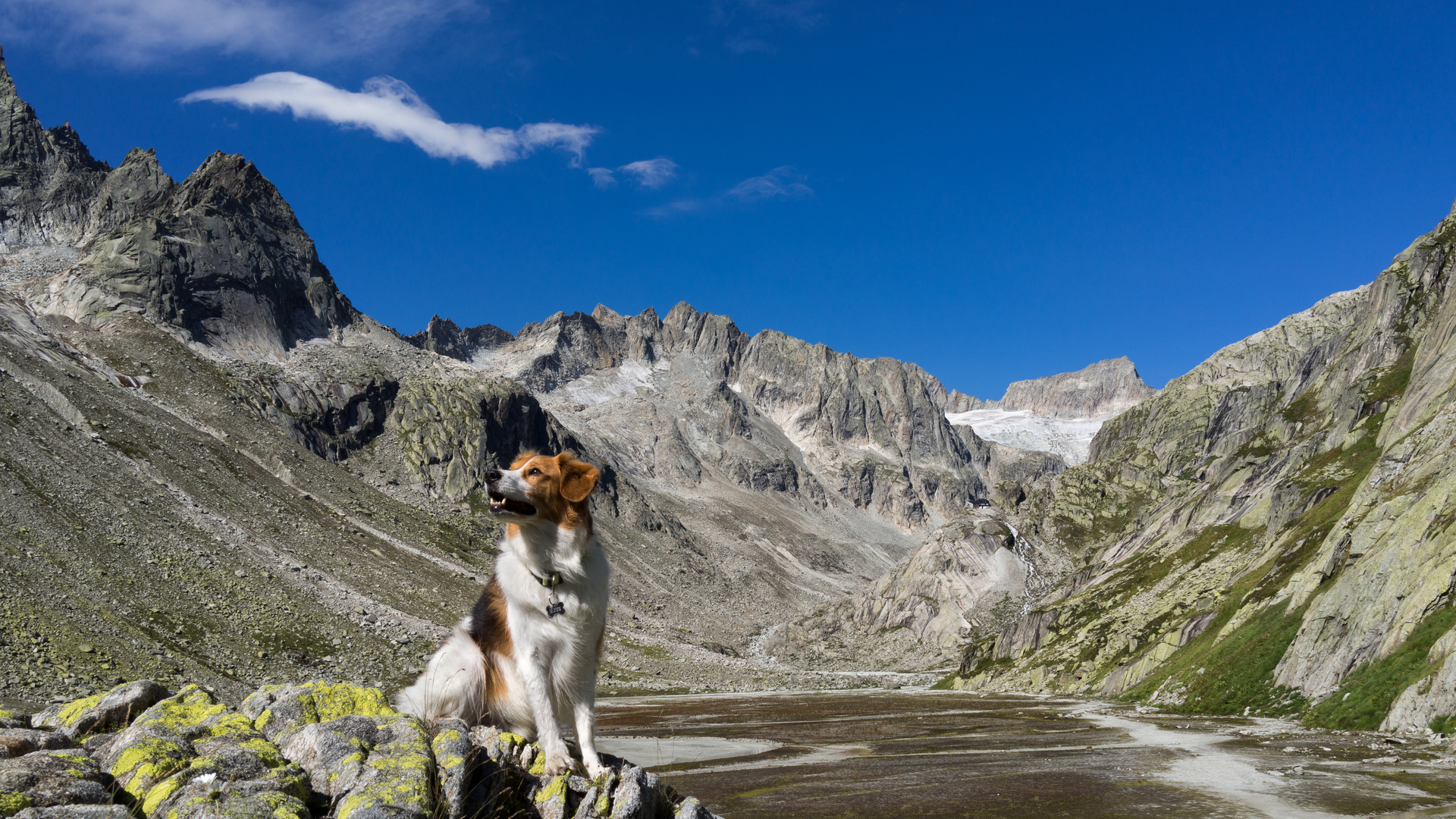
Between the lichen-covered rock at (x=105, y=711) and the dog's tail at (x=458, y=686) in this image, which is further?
the lichen-covered rock at (x=105, y=711)

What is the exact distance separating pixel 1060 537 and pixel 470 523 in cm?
12405

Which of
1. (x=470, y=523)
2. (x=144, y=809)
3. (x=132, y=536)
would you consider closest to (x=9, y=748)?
(x=144, y=809)

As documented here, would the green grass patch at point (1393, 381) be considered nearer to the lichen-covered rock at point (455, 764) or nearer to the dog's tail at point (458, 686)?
the dog's tail at point (458, 686)

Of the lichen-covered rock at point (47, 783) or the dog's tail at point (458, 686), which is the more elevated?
the dog's tail at point (458, 686)

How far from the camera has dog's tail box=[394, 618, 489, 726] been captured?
8883 mm

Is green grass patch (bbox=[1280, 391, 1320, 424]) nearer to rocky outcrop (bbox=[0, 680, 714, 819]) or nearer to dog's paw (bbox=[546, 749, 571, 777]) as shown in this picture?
dog's paw (bbox=[546, 749, 571, 777])

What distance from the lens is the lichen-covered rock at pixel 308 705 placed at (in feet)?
30.2

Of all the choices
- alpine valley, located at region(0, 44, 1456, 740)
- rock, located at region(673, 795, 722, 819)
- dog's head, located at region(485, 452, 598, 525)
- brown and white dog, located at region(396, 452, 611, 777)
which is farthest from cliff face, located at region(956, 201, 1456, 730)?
dog's head, located at region(485, 452, 598, 525)

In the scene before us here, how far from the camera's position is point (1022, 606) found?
137 meters

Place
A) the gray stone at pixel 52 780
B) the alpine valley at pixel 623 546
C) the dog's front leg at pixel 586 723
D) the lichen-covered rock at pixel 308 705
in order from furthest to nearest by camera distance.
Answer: the alpine valley at pixel 623 546 → the lichen-covered rock at pixel 308 705 → the dog's front leg at pixel 586 723 → the gray stone at pixel 52 780

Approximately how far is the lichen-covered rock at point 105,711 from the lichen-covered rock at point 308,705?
119 centimetres

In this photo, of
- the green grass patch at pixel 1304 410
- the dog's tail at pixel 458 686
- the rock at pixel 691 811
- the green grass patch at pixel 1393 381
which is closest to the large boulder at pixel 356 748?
the dog's tail at pixel 458 686

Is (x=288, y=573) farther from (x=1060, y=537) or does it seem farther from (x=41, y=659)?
(x=1060, y=537)

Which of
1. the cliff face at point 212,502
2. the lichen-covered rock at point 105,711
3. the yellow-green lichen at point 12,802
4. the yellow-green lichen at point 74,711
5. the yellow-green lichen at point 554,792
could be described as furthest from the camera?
the cliff face at point 212,502
